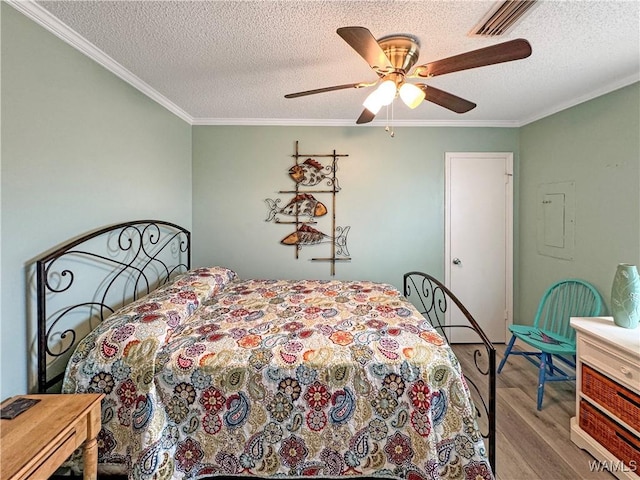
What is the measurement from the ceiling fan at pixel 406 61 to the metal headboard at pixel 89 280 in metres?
1.77

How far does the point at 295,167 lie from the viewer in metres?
3.38

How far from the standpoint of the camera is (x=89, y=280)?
6.23 feet

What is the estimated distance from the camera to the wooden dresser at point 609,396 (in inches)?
64.1

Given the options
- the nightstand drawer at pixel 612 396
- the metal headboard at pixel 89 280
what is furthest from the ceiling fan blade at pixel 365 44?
the nightstand drawer at pixel 612 396

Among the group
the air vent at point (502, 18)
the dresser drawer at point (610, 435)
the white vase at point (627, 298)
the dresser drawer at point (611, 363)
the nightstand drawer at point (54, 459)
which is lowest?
the dresser drawer at point (610, 435)

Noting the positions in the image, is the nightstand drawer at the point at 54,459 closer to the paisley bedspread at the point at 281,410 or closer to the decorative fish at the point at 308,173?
the paisley bedspread at the point at 281,410

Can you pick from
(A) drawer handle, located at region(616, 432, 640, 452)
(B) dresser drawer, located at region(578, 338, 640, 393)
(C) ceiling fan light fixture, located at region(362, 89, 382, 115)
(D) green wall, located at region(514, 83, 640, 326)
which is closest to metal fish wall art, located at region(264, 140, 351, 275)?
(C) ceiling fan light fixture, located at region(362, 89, 382, 115)

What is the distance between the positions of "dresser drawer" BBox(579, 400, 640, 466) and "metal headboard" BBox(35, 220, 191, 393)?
10.0ft

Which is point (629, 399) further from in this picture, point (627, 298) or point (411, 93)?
point (411, 93)

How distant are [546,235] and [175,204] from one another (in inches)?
146

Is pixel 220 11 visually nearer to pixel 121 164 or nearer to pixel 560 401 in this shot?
pixel 121 164

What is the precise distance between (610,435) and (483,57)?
217cm

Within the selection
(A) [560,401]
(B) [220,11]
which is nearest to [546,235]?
(A) [560,401]

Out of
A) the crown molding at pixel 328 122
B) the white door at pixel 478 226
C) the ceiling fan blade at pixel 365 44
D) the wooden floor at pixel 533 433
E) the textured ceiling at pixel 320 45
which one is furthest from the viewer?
the white door at pixel 478 226
